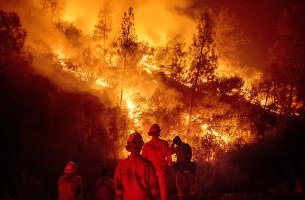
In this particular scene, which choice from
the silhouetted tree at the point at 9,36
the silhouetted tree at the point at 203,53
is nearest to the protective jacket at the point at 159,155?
the silhouetted tree at the point at 9,36

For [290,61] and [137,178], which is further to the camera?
[290,61]

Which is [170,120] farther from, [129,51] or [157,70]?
[157,70]

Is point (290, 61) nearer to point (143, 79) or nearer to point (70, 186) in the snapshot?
point (143, 79)

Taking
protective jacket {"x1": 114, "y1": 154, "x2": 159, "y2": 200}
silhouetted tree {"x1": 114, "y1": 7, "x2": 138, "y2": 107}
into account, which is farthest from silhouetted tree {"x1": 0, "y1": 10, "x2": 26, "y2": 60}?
protective jacket {"x1": 114, "y1": 154, "x2": 159, "y2": 200}

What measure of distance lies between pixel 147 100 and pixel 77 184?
728 inches

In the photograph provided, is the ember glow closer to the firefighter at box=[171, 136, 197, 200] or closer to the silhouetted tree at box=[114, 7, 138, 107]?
the silhouetted tree at box=[114, 7, 138, 107]

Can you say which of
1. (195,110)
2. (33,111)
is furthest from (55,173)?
(195,110)

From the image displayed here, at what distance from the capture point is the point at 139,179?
5.09 m

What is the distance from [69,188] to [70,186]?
43 millimetres

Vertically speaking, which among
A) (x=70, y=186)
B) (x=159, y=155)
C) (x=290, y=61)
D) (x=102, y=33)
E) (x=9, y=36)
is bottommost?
(x=70, y=186)

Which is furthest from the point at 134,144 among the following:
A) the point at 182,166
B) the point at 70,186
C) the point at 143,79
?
the point at 143,79

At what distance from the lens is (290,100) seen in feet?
99.9

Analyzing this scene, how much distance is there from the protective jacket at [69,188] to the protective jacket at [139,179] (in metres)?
2.37

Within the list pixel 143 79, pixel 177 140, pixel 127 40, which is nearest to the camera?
pixel 177 140
